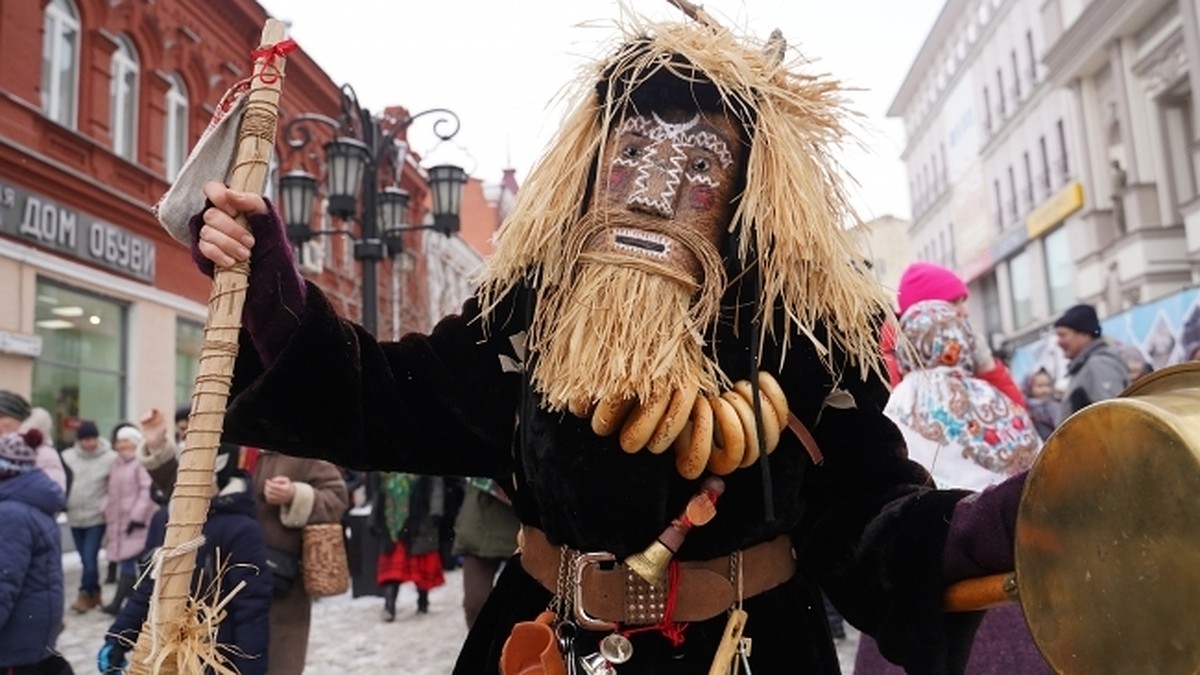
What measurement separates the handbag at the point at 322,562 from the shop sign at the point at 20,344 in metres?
7.31

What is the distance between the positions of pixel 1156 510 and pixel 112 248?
12.8 metres

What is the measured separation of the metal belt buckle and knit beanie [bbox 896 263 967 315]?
2.33 m

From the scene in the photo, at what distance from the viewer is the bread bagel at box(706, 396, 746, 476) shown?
155 centimetres

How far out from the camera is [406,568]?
7008mm

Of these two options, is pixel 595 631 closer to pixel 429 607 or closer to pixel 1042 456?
pixel 1042 456

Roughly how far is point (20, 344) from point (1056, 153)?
78.3ft

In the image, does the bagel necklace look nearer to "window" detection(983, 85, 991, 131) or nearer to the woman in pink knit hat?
the woman in pink knit hat

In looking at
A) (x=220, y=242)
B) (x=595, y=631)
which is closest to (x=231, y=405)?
(x=220, y=242)

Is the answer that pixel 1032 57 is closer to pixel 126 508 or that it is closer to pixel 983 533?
pixel 126 508

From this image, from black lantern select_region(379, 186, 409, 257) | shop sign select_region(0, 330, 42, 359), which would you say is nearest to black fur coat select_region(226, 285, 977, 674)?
black lantern select_region(379, 186, 409, 257)

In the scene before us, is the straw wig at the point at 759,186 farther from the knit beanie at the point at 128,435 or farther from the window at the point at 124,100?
the window at the point at 124,100

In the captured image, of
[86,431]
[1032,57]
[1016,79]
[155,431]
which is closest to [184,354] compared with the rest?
[86,431]

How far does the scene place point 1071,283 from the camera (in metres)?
24.0

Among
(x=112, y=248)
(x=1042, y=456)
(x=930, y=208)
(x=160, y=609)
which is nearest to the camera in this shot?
(x=1042, y=456)
